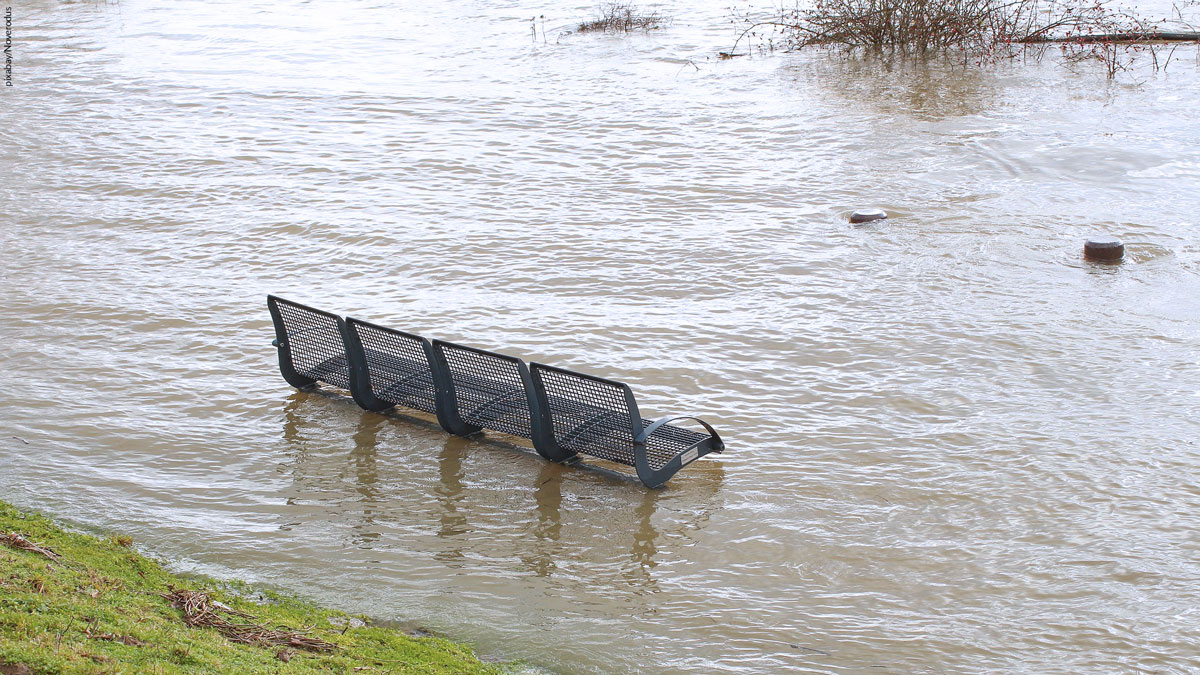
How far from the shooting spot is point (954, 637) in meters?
6.68

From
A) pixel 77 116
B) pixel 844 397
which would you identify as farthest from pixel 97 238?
pixel 844 397

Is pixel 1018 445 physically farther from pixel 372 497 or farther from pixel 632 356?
pixel 372 497

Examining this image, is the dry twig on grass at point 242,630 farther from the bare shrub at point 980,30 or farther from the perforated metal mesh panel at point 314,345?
the bare shrub at point 980,30

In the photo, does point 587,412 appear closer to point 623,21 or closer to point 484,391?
point 484,391

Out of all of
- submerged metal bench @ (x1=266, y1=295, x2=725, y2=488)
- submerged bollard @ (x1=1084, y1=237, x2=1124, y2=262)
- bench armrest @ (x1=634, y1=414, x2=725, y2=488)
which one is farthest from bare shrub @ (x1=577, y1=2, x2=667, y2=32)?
bench armrest @ (x1=634, y1=414, x2=725, y2=488)

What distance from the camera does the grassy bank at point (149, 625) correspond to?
4812mm

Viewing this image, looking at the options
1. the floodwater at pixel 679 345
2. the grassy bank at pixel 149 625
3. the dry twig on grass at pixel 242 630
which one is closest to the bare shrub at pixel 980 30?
the floodwater at pixel 679 345

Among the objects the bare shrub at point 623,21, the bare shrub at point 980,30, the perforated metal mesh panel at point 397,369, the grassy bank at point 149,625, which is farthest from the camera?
the bare shrub at point 623,21

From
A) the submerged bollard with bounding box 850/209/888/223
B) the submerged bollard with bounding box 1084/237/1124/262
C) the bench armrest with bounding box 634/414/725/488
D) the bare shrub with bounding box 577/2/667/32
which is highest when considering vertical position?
the bare shrub with bounding box 577/2/667/32

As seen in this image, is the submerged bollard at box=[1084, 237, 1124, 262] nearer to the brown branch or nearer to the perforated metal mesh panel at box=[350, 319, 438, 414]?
the perforated metal mesh panel at box=[350, 319, 438, 414]

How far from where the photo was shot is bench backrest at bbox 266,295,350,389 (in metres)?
9.91

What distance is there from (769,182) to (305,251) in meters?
6.43

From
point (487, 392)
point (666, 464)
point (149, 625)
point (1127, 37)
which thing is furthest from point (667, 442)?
point (1127, 37)

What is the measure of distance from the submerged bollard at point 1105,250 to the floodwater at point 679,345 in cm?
28
